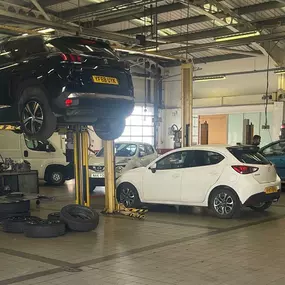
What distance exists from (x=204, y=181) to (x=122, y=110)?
2614mm

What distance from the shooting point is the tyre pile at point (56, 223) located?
7.64m

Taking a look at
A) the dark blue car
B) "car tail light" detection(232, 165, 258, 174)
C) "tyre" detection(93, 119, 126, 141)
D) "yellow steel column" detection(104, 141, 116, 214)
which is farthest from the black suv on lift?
the dark blue car

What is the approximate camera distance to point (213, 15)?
14922mm

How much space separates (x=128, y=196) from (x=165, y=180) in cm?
117

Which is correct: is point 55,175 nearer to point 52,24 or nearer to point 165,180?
point 52,24

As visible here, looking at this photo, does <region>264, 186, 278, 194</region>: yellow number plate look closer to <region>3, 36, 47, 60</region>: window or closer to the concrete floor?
the concrete floor

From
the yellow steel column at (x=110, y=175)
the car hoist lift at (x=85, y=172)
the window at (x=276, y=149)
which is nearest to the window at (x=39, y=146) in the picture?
the car hoist lift at (x=85, y=172)

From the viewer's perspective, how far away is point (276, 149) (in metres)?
14.4

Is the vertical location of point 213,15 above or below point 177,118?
above

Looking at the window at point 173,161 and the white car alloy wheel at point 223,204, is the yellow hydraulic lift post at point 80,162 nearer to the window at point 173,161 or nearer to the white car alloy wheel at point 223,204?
the window at point 173,161

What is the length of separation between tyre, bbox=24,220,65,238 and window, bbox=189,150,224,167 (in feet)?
10.9

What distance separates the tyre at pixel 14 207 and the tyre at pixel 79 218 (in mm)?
1349

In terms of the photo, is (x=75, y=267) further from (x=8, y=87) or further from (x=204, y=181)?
(x=204, y=181)

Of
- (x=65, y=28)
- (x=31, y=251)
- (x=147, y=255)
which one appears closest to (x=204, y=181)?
(x=147, y=255)
